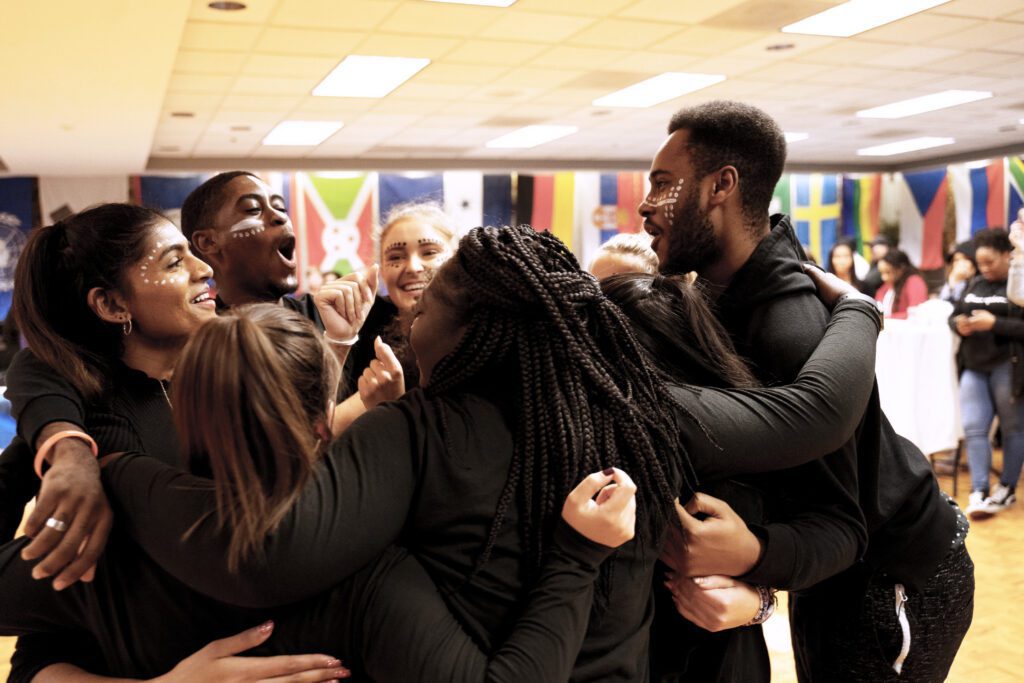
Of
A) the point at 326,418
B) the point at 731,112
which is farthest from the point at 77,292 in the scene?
the point at 731,112

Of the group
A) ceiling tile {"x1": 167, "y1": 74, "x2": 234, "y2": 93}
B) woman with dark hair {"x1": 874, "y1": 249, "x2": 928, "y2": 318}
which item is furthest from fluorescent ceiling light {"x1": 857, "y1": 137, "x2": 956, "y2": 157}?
ceiling tile {"x1": 167, "y1": 74, "x2": 234, "y2": 93}

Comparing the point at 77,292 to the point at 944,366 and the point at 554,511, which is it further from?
the point at 944,366

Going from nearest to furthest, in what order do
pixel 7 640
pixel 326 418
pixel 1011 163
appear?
pixel 326 418 → pixel 7 640 → pixel 1011 163

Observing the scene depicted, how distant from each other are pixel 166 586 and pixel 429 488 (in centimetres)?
31

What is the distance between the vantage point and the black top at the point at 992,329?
497cm

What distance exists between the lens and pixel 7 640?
3680mm

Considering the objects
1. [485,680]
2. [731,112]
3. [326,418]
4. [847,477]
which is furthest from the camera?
[731,112]

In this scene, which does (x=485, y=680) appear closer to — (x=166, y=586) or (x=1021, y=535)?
(x=166, y=586)

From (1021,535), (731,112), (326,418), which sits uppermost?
(731,112)

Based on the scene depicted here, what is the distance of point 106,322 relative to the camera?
4.48 feet

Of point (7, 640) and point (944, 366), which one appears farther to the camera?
point (944, 366)

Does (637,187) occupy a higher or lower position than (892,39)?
lower

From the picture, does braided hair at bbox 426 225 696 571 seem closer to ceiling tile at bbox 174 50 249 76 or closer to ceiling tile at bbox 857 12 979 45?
ceiling tile at bbox 174 50 249 76

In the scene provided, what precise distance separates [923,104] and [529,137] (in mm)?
4336
